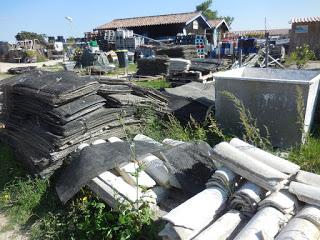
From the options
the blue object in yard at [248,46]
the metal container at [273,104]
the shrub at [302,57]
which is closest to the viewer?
the metal container at [273,104]

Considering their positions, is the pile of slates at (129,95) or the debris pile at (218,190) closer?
the debris pile at (218,190)

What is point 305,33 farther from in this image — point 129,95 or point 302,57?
point 129,95

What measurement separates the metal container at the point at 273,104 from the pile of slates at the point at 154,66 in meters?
7.85

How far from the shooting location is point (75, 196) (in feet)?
12.2

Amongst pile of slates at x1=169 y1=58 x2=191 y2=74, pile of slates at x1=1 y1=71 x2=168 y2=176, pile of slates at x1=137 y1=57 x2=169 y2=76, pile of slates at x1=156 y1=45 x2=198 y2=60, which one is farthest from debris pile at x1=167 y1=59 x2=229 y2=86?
pile of slates at x1=1 y1=71 x2=168 y2=176

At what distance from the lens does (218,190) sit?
302 centimetres

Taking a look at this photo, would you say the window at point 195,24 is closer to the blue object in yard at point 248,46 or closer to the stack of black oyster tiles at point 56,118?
the blue object in yard at point 248,46

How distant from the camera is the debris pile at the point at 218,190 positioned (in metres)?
2.53

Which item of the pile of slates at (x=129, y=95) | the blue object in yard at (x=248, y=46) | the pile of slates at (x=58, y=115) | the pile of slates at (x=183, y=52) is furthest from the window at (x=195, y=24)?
the pile of slates at (x=58, y=115)

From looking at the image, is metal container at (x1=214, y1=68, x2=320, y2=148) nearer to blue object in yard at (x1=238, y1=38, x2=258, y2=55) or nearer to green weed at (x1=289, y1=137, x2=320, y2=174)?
green weed at (x1=289, y1=137, x2=320, y2=174)

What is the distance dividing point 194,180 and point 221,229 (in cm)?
92

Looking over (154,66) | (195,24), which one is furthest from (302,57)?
(195,24)

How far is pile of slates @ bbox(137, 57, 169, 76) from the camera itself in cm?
1287

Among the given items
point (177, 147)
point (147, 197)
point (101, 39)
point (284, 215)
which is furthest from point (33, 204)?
point (101, 39)
